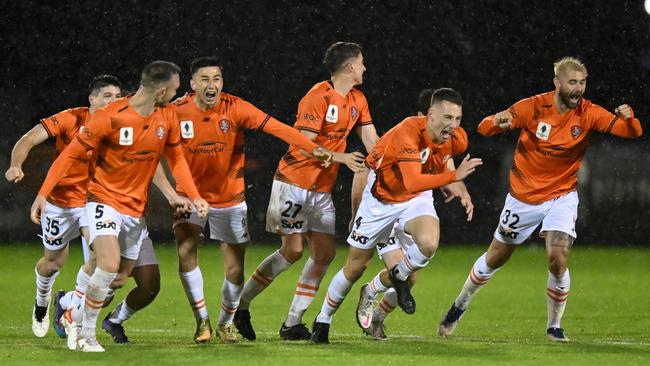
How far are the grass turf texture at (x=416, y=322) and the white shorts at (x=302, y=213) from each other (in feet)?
2.83

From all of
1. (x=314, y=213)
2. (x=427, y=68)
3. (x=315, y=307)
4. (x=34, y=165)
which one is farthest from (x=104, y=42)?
(x=314, y=213)

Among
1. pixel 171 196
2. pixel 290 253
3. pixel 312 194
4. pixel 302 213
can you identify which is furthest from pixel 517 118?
pixel 171 196

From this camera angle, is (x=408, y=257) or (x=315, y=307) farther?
(x=315, y=307)

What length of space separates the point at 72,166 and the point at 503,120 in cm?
331

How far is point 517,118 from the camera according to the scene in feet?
31.2

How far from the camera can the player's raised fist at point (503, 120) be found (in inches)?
368

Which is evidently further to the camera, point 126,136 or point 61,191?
point 61,191

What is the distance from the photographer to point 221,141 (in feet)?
29.7

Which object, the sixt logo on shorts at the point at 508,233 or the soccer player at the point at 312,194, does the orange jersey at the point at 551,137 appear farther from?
the soccer player at the point at 312,194

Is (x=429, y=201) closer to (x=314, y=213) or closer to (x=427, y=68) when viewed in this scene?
Answer: (x=314, y=213)

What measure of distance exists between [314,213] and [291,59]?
10109 mm

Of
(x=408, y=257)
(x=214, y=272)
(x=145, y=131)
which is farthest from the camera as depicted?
(x=214, y=272)

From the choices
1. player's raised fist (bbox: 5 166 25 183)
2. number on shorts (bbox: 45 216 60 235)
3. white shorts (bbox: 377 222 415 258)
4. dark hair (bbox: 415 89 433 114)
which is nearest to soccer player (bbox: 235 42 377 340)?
white shorts (bbox: 377 222 415 258)

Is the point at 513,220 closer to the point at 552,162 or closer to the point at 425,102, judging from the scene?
the point at 552,162
